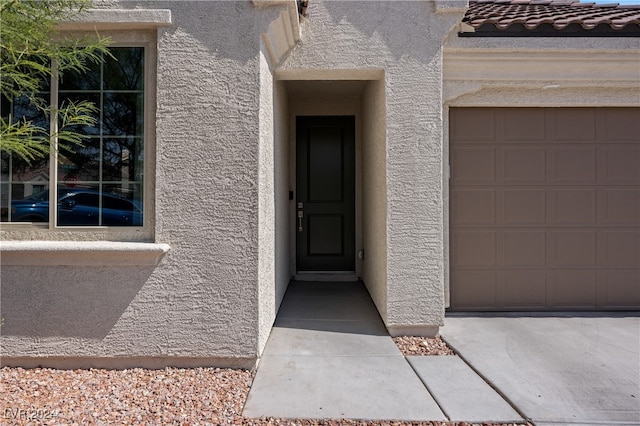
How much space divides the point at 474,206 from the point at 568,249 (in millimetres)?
1410

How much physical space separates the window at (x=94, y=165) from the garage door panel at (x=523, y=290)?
457cm

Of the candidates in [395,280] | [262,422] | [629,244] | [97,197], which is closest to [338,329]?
[395,280]

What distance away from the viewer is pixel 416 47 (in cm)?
412

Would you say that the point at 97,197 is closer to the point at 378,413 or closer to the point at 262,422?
the point at 262,422

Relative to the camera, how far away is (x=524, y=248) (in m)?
4.96

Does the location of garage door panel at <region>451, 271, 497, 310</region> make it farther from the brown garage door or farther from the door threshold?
the door threshold

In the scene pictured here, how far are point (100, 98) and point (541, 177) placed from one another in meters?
5.36

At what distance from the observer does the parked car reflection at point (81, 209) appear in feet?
11.9

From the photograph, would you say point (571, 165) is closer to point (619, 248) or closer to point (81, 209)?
point (619, 248)

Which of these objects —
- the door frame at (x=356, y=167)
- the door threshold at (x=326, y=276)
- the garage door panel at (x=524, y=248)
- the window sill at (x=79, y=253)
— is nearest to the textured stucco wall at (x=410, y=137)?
the garage door panel at (x=524, y=248)

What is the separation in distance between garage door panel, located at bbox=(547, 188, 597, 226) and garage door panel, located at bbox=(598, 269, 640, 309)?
0.76 m

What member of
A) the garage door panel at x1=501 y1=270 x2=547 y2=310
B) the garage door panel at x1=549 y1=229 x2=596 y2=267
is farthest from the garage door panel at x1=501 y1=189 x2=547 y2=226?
the garage door panel at x1=501 y1=270 x2=547 y2=310

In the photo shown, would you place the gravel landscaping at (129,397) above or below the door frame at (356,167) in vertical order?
below

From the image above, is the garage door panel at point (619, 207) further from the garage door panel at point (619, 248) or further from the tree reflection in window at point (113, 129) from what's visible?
the tree reflection in window at point (113, 129)
